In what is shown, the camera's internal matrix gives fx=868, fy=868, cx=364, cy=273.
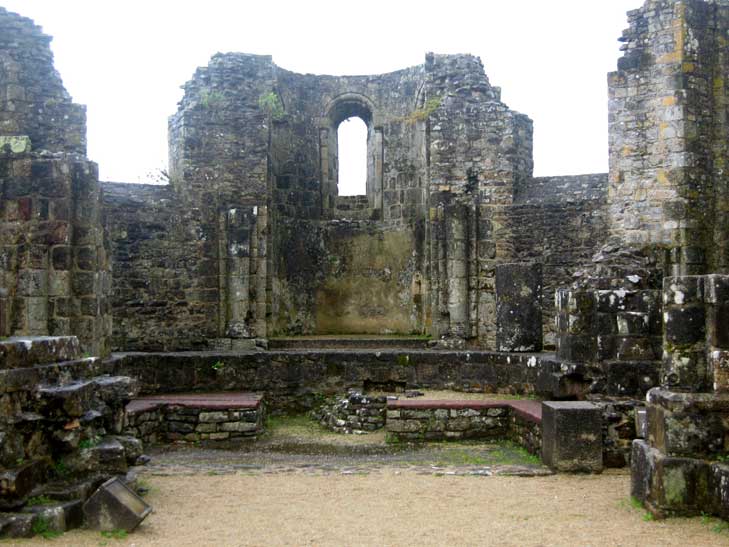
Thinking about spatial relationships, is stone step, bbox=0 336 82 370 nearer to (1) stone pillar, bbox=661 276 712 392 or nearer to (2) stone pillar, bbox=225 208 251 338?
(1) stone pillar, bbox=661 276 712 392

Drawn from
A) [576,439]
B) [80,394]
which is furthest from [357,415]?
[80,394]

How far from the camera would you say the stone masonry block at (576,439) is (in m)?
8.68

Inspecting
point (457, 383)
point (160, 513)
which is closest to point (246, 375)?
point (457, 383)

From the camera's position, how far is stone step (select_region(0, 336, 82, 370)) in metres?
6.48

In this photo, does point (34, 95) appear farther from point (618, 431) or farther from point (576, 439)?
point (618, 431)

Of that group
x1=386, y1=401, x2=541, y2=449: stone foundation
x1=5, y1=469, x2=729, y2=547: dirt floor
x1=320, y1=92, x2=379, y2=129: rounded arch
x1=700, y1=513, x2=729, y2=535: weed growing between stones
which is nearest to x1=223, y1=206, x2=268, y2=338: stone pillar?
x1=320, y1=92, x2=379, y2=129: rounded arch

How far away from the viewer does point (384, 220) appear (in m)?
18.9

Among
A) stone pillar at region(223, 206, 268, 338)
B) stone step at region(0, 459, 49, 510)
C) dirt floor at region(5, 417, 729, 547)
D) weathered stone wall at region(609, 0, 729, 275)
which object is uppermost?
weathered stone wall at region(609, 0, 729, 275)

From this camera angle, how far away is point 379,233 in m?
Result: 18.9

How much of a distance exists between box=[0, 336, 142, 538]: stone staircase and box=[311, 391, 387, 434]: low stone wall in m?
4.32

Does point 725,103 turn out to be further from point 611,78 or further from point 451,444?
point 451,444

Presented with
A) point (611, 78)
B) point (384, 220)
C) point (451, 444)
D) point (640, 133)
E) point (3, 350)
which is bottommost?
point (451, 444)

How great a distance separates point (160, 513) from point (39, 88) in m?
11.5

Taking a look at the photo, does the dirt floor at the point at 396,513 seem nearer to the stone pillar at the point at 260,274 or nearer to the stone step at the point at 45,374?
the stone step at the point at 45,374
